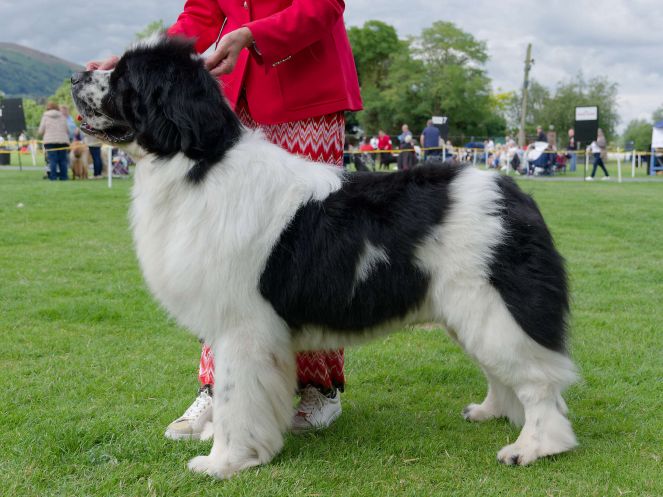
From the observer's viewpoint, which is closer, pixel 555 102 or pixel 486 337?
pixel 486 337

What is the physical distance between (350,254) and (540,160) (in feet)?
87.0

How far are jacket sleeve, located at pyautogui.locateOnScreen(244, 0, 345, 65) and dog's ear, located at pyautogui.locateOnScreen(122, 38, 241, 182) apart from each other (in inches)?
12.2

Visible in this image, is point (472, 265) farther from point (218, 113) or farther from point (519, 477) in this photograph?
point (218, 113)

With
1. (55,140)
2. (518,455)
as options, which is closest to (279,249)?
(518,455)

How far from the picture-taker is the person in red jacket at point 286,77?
3.01 meters

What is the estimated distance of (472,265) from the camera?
284 centimetres

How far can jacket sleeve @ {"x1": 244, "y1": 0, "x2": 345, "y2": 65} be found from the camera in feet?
9.78

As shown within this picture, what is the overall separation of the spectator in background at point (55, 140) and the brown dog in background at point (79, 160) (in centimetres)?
40

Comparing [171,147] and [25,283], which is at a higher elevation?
[171,147]

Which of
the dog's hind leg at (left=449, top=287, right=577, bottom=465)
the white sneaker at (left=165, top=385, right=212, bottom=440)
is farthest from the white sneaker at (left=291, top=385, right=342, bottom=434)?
the dog's hind leg at (left=449, top=287, right=577, bottom=465)

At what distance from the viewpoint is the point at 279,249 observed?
2.85 metres

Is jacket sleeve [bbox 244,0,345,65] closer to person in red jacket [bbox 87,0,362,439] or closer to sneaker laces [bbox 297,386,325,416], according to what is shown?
person in red jacket [bbox 87,0,362,439]

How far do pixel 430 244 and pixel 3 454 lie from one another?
2.18 metres

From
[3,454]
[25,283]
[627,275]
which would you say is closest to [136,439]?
[3,454]
